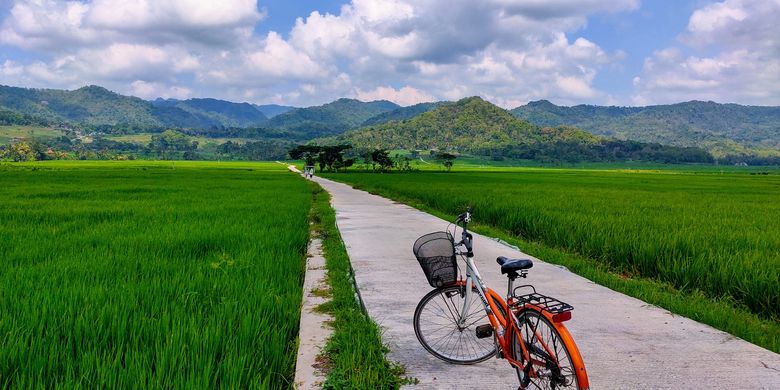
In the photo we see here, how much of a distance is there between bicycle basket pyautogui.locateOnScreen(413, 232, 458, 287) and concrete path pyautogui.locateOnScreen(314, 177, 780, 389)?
2.55ft

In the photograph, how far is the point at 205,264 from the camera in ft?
22.2

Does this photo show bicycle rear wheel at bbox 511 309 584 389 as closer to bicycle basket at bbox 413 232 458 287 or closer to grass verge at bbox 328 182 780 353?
bicycle basket at bbox 413 232 458 287

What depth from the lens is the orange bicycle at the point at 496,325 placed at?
3.01 metres

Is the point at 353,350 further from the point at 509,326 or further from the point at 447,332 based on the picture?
the point at 509,326

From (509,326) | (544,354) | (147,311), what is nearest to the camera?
(544,354)

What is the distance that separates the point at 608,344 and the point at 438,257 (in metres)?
1.97

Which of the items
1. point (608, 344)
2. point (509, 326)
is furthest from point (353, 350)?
point (608, 344)

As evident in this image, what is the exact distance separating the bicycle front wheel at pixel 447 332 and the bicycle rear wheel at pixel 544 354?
643 mm

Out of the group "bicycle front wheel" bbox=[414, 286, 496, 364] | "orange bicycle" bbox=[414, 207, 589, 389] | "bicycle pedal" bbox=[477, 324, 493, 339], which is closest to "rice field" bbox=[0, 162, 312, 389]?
"bicycle front wheel" bbox=[414, 286, 496, 364]

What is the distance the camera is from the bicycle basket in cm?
382

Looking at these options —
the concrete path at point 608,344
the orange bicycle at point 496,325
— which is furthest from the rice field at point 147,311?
the orange bicycle at point 496,325

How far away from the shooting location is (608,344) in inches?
172

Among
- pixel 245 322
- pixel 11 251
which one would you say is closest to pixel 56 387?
pixel 245 322

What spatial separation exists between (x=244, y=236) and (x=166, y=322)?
18.4ft
